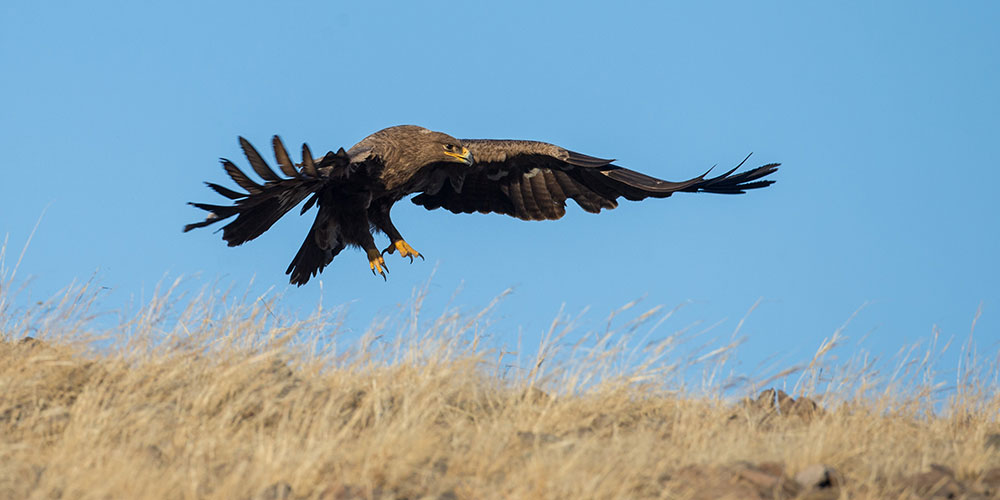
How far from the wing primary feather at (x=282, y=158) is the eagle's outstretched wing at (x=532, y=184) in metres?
3.31

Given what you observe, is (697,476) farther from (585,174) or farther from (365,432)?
(585,174)

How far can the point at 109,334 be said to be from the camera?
578 cm

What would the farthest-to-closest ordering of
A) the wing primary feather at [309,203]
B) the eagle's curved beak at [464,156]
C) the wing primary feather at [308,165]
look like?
the eagle's curved beak at [464,156]
the wing primary feather at [309,203]
the wing primary feather at [308,165]

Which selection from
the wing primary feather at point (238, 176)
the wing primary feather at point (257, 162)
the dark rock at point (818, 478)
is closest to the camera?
the dark rock at point (818, 478)

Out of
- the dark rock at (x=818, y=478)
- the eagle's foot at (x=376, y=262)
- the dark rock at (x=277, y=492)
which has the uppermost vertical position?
the eagle's foot at (x=376, y=262)

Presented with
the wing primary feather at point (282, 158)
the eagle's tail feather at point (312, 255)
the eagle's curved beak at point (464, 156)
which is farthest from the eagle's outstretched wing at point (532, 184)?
the wing primary feather at point (282, 158)

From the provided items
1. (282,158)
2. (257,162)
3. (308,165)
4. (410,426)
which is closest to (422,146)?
(308,165)

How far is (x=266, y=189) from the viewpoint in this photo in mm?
7660

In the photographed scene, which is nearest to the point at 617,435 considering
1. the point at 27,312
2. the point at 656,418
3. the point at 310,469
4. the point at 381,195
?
the point at 656,418

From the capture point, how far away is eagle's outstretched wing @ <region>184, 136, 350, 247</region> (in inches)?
288

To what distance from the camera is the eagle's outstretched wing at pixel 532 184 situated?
10539 mm

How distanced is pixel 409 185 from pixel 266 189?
2.48 metres

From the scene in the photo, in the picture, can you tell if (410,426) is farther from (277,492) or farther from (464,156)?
(464,156)

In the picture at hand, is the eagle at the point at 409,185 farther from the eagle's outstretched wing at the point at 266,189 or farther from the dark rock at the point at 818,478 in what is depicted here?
the dark rock at the point at 818,478
